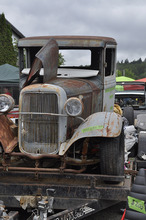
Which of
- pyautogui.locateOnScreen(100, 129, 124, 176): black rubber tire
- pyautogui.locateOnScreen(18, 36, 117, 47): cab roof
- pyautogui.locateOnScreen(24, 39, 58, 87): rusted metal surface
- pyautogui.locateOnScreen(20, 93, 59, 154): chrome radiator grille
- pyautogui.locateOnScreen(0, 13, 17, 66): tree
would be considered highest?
pyautogui.locateOnScreen(0, 13, 17, 66): tree

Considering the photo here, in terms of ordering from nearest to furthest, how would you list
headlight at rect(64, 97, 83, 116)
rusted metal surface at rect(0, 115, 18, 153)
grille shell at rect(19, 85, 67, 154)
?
headlight at rect(64, 97, 83, 116)
grille shell at rect(19, 85, 67, 154)
rusted metal surface at rect(0, 115, 18, 153)

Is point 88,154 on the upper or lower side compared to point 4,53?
lower

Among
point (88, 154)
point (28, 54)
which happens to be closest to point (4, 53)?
point (28, 54)

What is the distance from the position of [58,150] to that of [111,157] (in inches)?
26.9

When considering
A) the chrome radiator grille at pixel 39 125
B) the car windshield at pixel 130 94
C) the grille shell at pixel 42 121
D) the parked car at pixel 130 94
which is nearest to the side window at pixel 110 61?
the grille shell at pixel 42 121

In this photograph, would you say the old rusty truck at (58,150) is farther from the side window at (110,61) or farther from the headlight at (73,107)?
the side window at (110,61)

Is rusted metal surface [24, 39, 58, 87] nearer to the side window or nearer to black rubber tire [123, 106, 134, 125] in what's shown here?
the side window

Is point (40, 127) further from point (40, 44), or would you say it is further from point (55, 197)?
point (40, 44)

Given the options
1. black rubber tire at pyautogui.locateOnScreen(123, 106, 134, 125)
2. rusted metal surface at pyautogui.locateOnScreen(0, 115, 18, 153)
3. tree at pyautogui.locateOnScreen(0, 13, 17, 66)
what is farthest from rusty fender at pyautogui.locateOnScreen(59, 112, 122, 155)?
tree at pyautogui.locateOnScreen(0, 13, 17, 66)

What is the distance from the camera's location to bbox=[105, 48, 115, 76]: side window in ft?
18.5

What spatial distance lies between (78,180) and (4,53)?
822 inches

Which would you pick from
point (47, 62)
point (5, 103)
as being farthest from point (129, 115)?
point (5, 103)

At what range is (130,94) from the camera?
10211mm

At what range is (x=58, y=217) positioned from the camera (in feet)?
11.6
